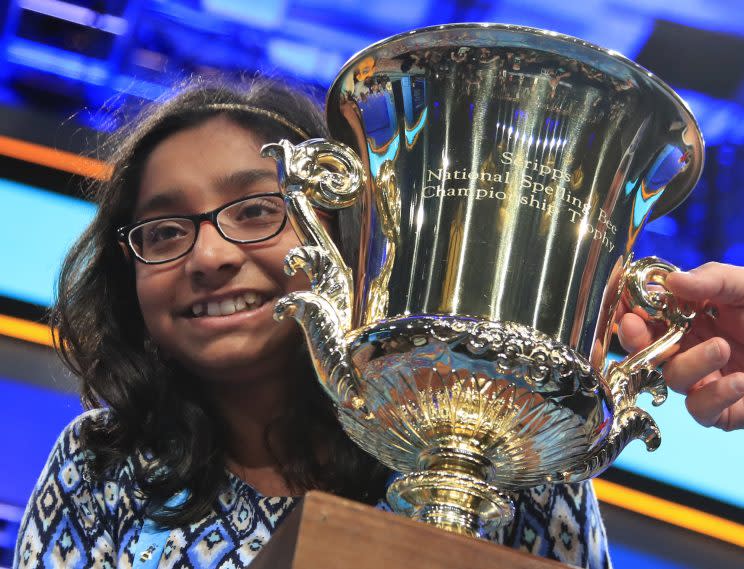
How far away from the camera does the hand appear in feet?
2.94

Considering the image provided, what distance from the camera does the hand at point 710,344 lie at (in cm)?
90

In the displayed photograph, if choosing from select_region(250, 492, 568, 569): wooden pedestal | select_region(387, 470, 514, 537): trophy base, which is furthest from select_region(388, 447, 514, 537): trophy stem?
select_region(250, 492, 568, 569): wooden pedestal

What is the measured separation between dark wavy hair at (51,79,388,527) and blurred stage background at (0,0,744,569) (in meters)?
0.39

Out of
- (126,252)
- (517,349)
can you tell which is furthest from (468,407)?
(126,252)

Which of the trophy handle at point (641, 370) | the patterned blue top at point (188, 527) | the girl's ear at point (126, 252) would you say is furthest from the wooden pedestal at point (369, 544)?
the girl's ear at point (126, 252)

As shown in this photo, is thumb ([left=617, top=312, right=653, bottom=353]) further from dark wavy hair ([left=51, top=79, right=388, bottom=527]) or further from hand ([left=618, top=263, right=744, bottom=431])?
dark wavy hair ([left=51, top=79, right=388, bottom=527])

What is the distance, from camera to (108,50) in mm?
1750

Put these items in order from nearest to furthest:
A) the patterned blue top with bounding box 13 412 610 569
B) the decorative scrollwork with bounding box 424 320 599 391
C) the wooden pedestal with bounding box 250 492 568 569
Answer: the wooden pedestal with bounding box 250 492 568 569
the decorative scrollwork with bounding box 424 320 599 391
the patterned blue top with bounding box 13 412 610 569

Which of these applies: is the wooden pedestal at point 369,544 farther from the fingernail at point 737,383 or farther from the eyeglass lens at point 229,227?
the eyeglass lens at point 229,227

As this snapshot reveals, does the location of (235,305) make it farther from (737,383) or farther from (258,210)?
(737,383)

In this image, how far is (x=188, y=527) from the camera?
1.08 metres

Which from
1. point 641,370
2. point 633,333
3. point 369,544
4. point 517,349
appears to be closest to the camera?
point 369,544

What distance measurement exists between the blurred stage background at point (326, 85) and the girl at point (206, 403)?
0.52 meters

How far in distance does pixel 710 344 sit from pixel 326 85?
996mm
